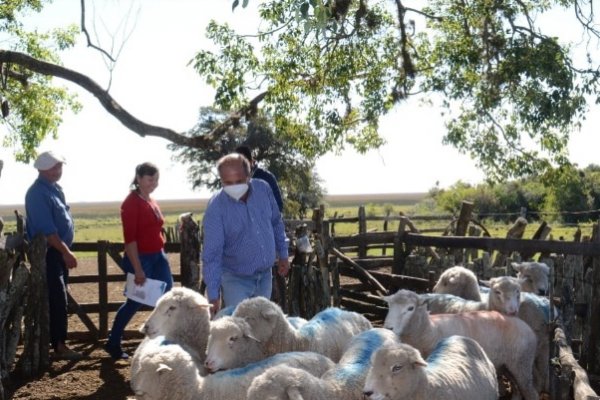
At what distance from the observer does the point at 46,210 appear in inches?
277

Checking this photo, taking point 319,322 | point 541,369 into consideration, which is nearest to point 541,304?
point 541,369

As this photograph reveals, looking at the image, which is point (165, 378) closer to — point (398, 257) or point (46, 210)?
point (46, 210)

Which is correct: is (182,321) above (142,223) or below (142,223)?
below

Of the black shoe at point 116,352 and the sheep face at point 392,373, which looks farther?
the black shoe at point 116,352

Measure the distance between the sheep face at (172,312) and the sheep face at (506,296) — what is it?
2232 millimetres

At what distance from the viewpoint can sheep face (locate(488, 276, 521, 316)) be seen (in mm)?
5777

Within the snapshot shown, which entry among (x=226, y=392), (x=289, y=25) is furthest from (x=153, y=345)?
(x=289, y=25)

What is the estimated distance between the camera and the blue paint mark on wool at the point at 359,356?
4.20 metres

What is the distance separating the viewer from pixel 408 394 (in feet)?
13.2

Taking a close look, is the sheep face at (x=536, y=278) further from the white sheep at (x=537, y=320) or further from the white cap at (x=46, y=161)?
the white cap at (x=46, y=161)

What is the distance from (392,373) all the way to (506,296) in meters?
2.17

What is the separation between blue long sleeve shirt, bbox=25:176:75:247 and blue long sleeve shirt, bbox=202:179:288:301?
2.17 meters

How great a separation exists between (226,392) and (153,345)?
703mm

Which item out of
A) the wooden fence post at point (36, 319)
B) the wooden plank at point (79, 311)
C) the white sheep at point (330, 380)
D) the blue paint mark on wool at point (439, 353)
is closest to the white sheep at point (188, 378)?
the white sheep at point (330, 380)
